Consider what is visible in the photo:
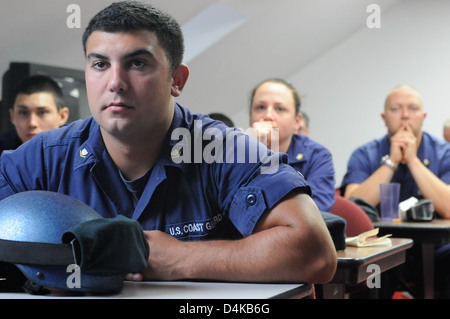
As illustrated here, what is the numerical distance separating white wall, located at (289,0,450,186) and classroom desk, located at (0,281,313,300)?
5.66 m

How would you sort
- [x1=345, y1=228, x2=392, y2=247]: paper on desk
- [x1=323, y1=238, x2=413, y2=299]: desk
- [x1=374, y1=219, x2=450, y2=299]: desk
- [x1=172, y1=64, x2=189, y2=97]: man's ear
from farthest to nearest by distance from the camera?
[x1=374, y1=219, x2=450, y2=299]: desk < [x1=345, y1=228, x2=392, y2=247]: paper on desk < [x1=323, y1=238, x2=413, y2=299]: desk < [x1=172, y1=64, x2=189, y2=97]: man's ear

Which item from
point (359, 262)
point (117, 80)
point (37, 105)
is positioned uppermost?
point (37, 105)

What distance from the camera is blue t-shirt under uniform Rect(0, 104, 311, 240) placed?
1.51 metres

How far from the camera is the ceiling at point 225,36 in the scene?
144 inches

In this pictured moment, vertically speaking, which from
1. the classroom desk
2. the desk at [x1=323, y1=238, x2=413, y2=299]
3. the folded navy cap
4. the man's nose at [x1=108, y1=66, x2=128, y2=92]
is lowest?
the desk at [x1=323, y1=238, x2=413, y2=299]

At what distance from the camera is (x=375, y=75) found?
22.0 ft

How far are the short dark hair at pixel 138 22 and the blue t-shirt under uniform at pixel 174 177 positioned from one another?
203mm

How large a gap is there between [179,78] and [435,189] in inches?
95.0

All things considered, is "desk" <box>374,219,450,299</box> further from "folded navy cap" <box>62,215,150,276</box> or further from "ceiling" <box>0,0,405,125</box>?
"folded navy cap" <box>62,215,150,276</box>

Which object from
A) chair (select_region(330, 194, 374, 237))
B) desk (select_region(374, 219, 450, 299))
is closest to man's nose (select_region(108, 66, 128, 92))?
chair (select_region(330, 194, 374, 237))

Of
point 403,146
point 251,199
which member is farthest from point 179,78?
point 403,146

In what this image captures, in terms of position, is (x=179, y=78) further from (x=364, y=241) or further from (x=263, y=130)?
(x=263, y=130)
